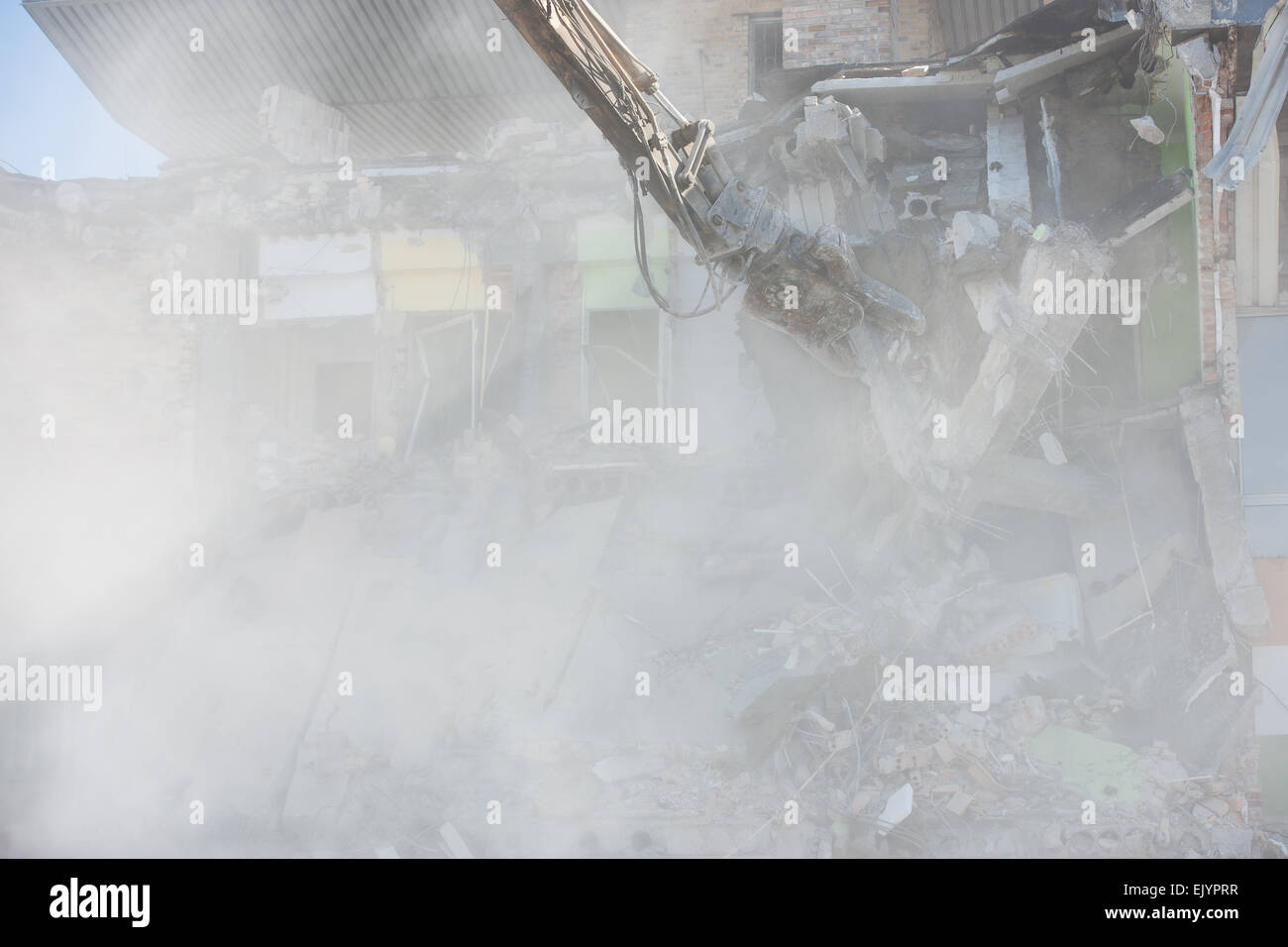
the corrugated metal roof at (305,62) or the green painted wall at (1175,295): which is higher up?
the corrugated metal roof at (305,62)

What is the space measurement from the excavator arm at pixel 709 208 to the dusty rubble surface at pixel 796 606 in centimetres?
16

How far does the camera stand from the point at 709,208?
7.22 m

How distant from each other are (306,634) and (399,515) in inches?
72.6

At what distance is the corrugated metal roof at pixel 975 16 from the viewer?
1329cm

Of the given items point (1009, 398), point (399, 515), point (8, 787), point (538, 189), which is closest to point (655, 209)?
point (538, 189)

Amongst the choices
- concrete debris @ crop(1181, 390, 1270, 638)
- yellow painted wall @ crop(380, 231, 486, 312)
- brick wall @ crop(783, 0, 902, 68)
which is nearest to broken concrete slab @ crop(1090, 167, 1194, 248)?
concrete debris @ crop(1181, 390, 1270, 638)

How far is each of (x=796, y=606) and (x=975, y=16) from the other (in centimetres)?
926

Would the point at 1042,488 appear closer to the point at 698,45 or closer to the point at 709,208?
the point at 709,208

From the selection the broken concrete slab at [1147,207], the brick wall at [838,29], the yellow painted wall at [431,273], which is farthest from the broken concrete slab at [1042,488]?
the yellow painted wall at [431,273]

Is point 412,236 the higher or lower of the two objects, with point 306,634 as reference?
higher

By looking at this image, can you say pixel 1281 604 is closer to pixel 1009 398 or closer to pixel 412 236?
pixel 1009 398

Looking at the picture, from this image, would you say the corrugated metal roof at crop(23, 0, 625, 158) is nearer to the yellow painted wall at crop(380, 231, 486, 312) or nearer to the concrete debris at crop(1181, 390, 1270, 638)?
the yellow painted wall at crop(380, 231, 486, 312)

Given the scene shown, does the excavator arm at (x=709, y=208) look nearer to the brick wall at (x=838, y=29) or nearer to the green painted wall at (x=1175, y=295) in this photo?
the green painted wall at (x=1175, y=295)

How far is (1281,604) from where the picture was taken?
8.84 m
